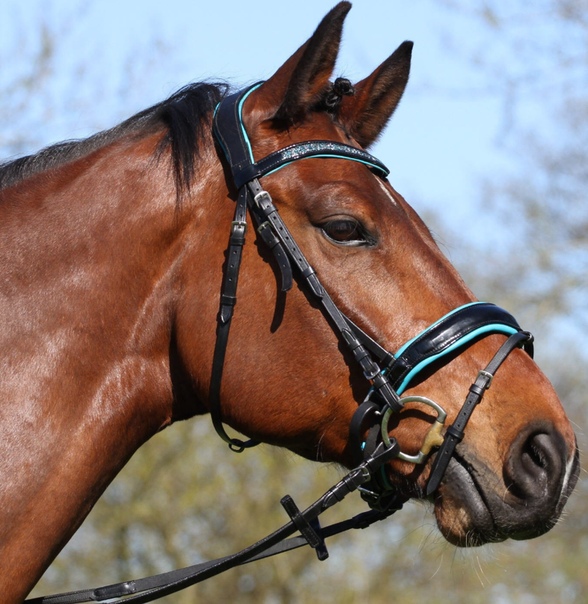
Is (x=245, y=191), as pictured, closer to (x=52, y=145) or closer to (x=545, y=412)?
(x=52, y=145)

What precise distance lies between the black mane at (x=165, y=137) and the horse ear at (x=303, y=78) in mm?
235

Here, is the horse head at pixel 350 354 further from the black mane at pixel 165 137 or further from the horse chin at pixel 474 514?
the black mane at pixel 165 137

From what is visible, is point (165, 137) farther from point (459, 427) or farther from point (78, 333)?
point (459, 427)

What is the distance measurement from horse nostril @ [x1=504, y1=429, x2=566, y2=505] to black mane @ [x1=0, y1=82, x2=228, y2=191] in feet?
5.24

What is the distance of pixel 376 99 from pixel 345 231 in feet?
2.88

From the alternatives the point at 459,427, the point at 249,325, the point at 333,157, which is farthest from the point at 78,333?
the point at 459,427

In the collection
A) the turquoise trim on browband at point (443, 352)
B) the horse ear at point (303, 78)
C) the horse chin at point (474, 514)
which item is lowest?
the horse chin at point (474, 514)

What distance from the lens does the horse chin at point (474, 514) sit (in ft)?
10.2

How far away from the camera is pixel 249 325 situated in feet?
10.9

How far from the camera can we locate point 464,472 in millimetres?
3143

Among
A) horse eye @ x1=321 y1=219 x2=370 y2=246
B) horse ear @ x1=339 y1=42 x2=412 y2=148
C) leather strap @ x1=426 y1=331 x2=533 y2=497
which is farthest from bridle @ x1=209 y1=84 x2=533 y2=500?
horse ear @ x1=339 y1=42 x2=412 y2=148

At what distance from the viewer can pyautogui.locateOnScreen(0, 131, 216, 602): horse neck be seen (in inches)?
119

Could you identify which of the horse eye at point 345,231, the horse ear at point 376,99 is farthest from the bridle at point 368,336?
the horse ear at point 376,99

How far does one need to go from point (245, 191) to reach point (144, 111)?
27.1 inches
